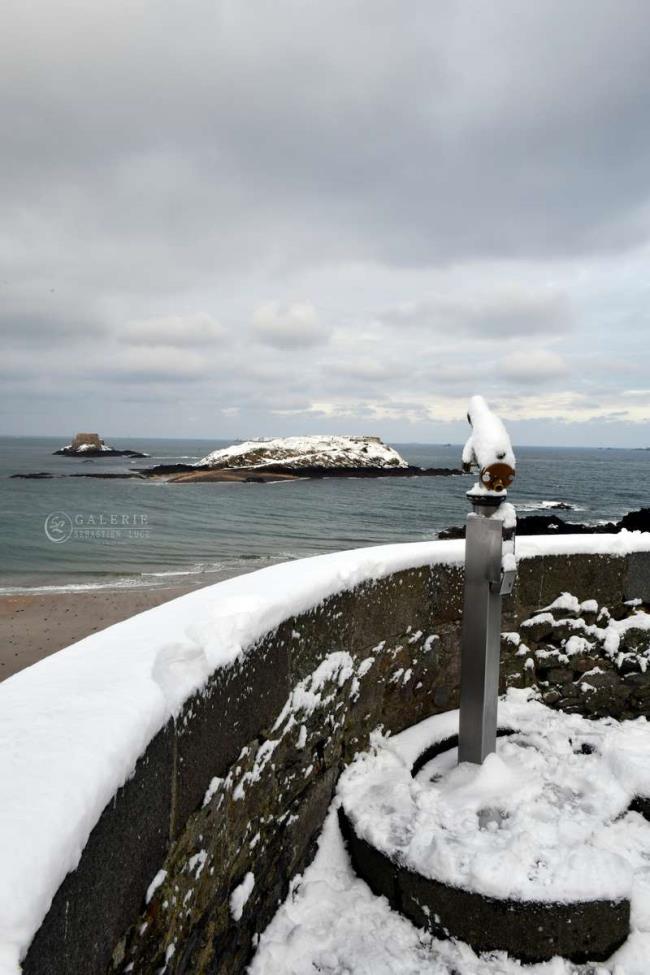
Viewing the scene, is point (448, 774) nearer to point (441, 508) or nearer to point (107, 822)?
point (107, 822)

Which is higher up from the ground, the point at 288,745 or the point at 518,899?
the point at 288,745

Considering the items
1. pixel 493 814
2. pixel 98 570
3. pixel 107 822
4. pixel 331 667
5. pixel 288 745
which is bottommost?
pixel 98 570

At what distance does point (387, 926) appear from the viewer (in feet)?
7.96

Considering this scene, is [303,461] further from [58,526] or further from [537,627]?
[537,627]

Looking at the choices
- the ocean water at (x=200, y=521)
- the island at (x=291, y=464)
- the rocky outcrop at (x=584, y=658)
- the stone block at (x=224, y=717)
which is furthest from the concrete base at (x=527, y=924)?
the island at (x=291, y=464)

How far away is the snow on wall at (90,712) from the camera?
3.07 ft

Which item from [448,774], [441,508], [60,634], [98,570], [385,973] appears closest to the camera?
[385,973]

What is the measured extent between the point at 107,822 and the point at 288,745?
1355 mm

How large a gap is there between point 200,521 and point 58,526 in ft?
21.6

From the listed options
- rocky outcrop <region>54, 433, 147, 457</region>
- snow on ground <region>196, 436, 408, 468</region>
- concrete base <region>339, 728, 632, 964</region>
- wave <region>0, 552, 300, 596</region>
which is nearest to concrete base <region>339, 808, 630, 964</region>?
concrete base <region>339, 728, 632, 964</region>

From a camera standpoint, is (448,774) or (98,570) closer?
(448,774)

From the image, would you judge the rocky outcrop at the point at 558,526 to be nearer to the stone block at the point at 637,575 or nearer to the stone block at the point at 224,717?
the stone block at the point at 637,575

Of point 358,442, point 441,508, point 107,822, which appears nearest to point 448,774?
point 107,822

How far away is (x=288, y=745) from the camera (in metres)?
2.46
